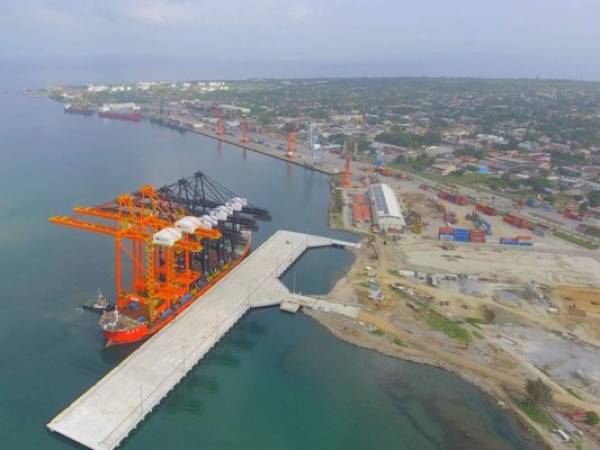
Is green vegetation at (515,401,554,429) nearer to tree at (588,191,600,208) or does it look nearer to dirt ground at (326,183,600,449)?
dirt ground at (326,183,600,449)

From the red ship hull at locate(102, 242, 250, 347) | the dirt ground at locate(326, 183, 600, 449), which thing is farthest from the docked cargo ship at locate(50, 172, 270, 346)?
the dirt ground at locate(326, 183, 600, 449)

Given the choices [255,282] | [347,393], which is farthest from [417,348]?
[255,282]

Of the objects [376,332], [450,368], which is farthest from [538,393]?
[376,332]

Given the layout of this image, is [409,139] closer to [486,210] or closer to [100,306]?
[486,210]

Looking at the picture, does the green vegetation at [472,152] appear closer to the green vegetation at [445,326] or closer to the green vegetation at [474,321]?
the green vegetation at [474,321]

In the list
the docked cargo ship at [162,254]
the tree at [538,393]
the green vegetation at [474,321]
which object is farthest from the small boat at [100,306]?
the tree at [538,393]
